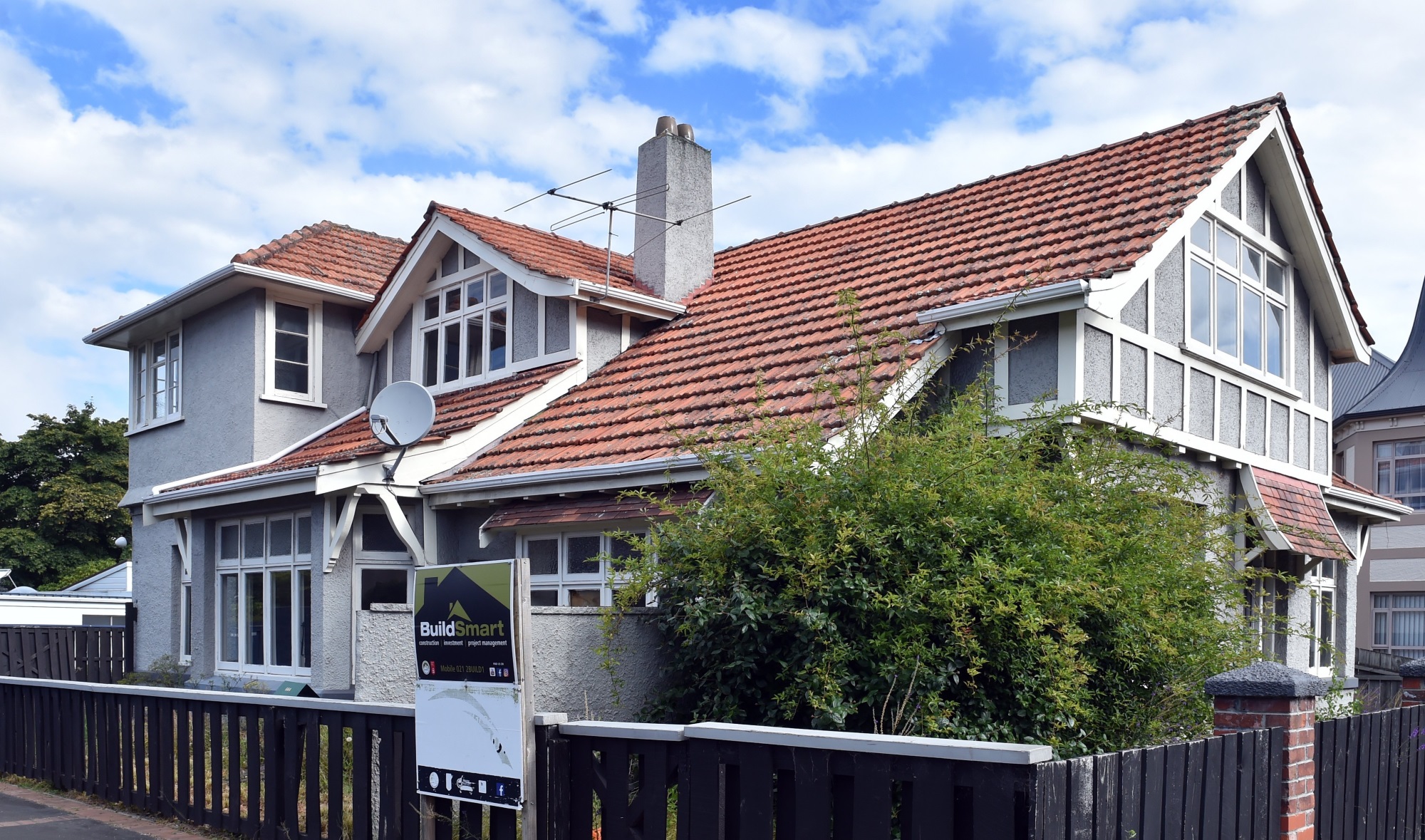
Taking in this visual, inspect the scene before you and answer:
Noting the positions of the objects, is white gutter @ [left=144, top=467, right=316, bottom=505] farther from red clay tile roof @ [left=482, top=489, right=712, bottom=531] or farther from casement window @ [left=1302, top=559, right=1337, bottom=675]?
casement window @ [left=1302, top=559, right=1337, bottom=675]

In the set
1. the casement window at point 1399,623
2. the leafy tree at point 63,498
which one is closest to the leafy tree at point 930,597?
the casement window at point 1399,623

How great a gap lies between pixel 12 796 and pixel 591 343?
24.2 ft

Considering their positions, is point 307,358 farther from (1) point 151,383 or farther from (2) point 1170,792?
(2) point 1170,792

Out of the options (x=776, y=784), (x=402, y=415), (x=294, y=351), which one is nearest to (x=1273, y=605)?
(x=402, y=415)

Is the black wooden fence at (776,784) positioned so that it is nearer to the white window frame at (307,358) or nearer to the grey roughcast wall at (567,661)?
the grey roughcast wall at (567,661)

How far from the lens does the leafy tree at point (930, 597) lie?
22.5 feet

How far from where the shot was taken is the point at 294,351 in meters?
16.4

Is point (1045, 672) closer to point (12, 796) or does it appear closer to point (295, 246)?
point (12, 796)

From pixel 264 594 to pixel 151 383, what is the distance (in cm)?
591

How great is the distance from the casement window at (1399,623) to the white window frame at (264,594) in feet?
79.0

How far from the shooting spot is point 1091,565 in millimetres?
7355

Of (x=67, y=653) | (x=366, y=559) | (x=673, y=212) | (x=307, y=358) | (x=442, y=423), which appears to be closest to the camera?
(x=366, y=559)

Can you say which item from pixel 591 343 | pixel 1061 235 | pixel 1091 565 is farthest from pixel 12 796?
pixel 1061 235

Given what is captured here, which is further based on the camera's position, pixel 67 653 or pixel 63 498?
pixel 63 498
